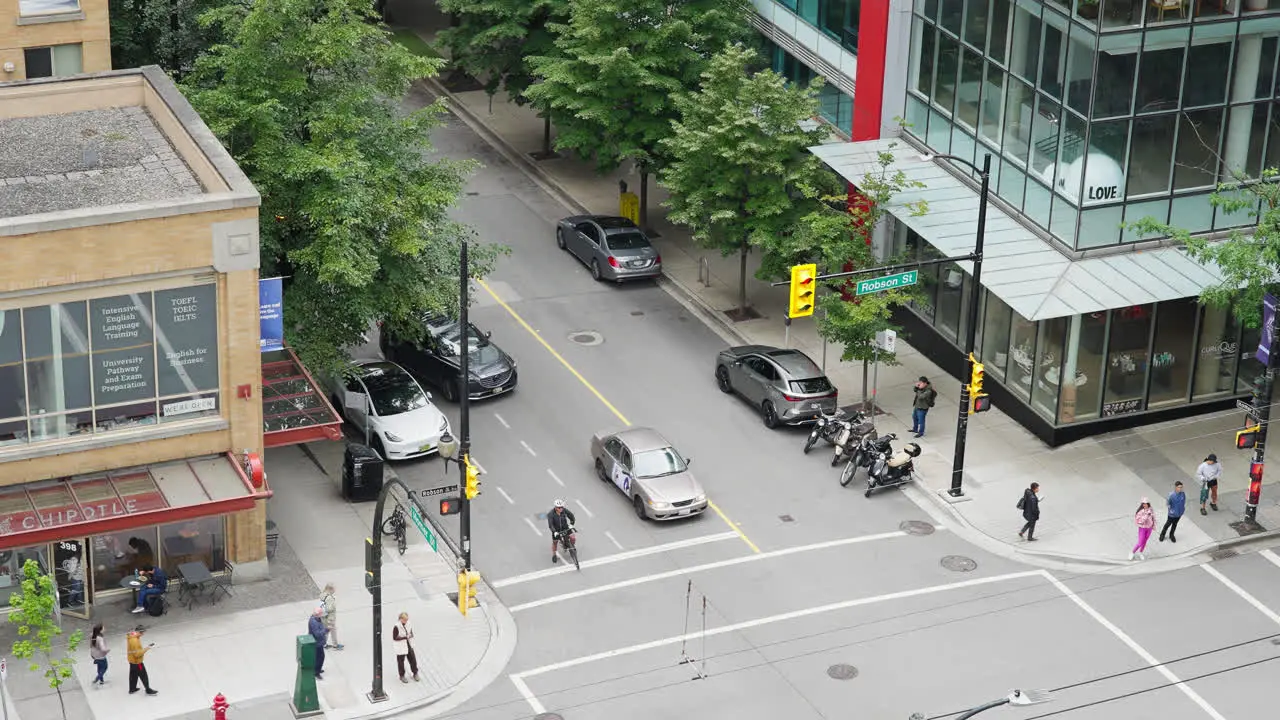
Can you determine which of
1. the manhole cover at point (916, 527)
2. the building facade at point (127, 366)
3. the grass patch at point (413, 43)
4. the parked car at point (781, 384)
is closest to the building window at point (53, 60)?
the building facade at point (127, 366)

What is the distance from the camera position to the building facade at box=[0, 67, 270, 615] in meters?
35.2

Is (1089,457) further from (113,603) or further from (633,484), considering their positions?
(113,603)

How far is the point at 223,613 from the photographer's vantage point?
37500 mm

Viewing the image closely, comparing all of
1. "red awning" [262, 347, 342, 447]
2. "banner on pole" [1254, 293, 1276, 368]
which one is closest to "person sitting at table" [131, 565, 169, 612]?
→ "red awning" [262, 347, 342, 447]

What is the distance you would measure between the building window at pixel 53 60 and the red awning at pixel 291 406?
351 inches

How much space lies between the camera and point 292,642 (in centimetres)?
3659

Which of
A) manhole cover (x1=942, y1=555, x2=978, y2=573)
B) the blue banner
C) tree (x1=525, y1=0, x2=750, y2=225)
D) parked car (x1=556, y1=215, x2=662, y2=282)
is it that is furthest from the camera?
parked car (x1=556, y1=215, x2=662, y2=282)

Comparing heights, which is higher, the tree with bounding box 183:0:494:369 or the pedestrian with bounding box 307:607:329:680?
the tree with bounding box 183:0:494:369

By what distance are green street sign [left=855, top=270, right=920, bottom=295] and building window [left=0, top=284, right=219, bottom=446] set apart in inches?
522

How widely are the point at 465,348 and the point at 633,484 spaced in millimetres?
7010

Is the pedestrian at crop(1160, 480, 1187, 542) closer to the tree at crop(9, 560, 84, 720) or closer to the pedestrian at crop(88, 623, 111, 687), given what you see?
the pedestrian at crop(88, 623, 111, 687)

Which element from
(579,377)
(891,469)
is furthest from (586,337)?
(891,469)

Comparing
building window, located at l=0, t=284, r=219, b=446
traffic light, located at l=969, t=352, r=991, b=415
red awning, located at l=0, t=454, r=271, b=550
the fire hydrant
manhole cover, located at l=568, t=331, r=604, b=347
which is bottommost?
the fire hydrant

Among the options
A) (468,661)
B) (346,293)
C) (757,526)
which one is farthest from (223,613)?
(757,526)
